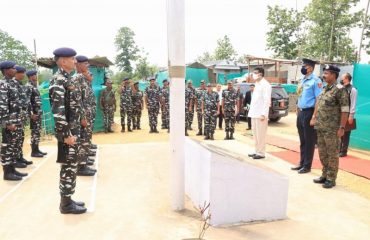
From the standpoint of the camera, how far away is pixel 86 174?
534 centimetres

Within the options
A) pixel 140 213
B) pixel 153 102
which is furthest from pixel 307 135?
pixel 153 102

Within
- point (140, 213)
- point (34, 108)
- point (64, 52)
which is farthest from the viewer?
point (34, 108)

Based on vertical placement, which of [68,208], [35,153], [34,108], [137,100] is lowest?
[35,153]

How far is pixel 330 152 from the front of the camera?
4867 millimetres

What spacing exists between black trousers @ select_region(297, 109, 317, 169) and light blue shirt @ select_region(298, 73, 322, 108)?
0.13 m

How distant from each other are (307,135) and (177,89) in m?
2.96

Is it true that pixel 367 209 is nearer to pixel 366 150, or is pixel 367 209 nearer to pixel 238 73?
pixel 366 150

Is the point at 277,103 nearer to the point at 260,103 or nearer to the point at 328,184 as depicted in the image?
the point at 260,103

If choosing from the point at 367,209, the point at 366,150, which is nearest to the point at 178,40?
the point at 367,209

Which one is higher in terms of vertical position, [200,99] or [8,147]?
[200,99]

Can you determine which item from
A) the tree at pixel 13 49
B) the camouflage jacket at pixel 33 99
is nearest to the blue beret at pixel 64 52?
the camouflage jacket at pixel 33 99

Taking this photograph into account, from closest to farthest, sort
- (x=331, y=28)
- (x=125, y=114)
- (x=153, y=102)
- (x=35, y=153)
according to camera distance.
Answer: (x=35, y=153), (x=153, y=102), (x=125, y=114), (x=331, y=28)

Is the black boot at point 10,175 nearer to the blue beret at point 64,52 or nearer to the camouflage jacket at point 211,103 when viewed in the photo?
the blue beret at point 64,52

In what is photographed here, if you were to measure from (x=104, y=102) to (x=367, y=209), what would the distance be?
8809 millimetres
